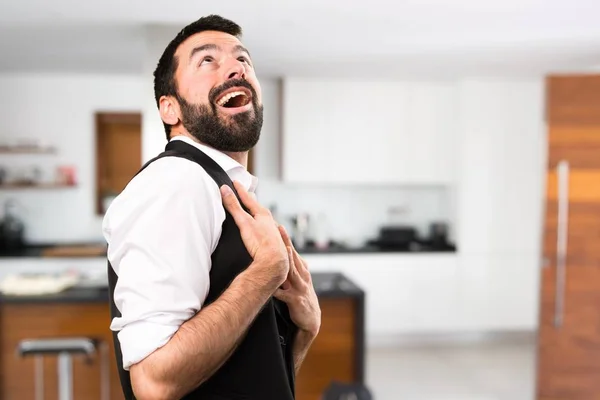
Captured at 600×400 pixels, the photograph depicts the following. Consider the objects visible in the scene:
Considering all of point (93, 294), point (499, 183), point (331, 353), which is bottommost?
point (331, 353)

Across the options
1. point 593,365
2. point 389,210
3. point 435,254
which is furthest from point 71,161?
point 593,365

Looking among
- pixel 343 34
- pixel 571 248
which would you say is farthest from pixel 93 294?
pixel 571 248

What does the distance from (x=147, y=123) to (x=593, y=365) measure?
318 centimetres

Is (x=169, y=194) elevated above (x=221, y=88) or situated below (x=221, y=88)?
below

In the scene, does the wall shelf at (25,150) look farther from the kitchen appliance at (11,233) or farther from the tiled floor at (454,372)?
the tiled floor at (454,372)

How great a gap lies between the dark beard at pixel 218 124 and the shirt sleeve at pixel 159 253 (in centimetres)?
11

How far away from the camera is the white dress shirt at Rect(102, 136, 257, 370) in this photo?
30.8 inches

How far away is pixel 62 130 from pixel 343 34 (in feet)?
11.0

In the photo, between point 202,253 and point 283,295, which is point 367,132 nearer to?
point 283,295

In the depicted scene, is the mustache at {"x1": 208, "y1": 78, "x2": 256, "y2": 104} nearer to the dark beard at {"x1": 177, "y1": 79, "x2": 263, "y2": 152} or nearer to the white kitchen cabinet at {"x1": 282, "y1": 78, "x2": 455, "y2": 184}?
the dark beard at {"x1": 177, "y1": 79, "x2": 263, "y2": 152}

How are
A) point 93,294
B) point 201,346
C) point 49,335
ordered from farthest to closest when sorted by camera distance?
point 49,335
point 93,294
point 201,346

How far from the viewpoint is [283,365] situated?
91 cm

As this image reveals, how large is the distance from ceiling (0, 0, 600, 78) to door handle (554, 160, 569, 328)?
2.85 ft

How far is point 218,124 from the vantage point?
0.93 meters
